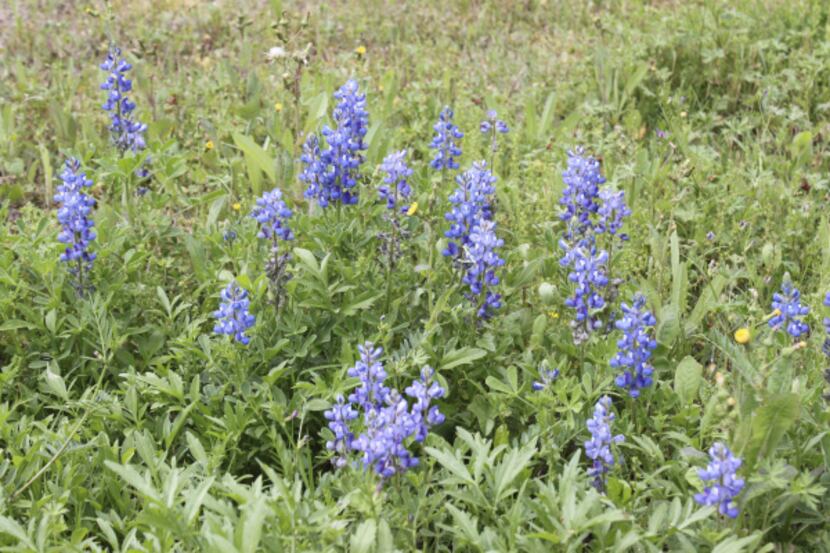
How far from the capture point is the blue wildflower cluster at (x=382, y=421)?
8.21 ft

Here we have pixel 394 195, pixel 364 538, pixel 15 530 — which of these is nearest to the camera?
pixel 364 538

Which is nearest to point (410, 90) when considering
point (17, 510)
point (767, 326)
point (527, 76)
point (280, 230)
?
point (527, 76)

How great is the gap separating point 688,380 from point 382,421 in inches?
42.3

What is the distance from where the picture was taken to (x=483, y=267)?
10.4 feet

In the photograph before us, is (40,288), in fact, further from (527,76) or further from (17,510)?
(527,76)

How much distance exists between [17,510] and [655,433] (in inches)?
72.5

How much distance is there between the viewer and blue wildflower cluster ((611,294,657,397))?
2887mm

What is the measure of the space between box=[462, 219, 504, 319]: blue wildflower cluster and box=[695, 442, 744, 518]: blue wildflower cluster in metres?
1.00

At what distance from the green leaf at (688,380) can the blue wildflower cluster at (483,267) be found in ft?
2.04

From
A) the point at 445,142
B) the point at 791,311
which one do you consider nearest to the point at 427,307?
the point at 445,142

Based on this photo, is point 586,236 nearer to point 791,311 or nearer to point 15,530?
point 791,311

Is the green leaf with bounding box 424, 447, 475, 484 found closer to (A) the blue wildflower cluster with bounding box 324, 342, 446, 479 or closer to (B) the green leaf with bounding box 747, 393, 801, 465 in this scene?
(A) the blue wildflower cluster with bounding box 324, 342, 446, 479

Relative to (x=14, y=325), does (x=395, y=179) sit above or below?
above

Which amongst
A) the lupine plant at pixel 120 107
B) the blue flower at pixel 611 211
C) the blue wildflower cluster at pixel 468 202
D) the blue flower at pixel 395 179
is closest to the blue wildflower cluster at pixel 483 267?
the blue wildflower cluster at pixel 468 202
